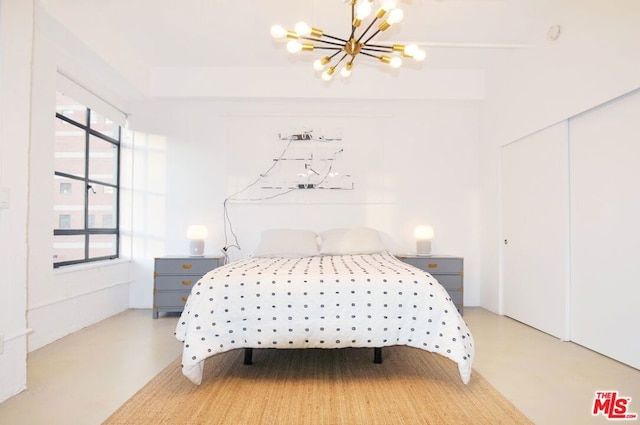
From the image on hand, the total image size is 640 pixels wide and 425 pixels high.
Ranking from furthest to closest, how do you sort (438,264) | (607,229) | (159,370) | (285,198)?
1. (285,198)
2. (438,264)
3. (607,229)
4. (159,370)

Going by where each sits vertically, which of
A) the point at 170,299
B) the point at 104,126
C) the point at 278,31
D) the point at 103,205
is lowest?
the point at 170,299

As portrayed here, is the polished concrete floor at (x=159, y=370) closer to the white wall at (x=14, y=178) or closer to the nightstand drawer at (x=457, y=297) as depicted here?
the white wall at (x=14, y=178)

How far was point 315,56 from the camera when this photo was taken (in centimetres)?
391

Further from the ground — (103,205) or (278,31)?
(278,31)

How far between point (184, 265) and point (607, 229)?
3627 mm

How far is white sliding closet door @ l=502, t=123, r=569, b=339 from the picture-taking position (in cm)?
312

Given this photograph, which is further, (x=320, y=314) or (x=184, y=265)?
(x=184, y=265)

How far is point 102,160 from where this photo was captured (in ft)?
13.4

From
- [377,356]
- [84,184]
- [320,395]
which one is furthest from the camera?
[84,184]

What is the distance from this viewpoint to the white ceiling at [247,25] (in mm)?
3008

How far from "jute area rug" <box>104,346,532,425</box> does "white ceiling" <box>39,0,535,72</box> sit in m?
2.66

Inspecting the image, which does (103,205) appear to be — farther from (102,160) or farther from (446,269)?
(446,269)

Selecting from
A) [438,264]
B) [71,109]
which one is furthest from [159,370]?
[438,264]

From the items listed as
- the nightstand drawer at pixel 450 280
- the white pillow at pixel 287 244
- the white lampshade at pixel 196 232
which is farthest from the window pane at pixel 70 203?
the nightstand drawer at pixel 450 280
